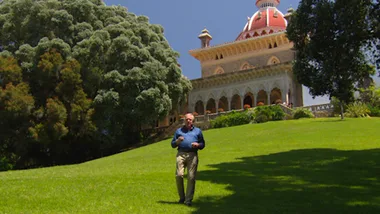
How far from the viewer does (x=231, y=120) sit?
3441 centimetres

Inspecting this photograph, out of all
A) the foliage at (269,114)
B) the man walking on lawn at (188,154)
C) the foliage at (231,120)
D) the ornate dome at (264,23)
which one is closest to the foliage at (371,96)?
the foliage at (269,114)

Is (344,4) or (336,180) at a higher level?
(344,4)

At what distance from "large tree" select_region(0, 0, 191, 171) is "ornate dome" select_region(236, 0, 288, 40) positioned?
2397 centimetres

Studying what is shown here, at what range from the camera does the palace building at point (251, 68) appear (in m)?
42.1

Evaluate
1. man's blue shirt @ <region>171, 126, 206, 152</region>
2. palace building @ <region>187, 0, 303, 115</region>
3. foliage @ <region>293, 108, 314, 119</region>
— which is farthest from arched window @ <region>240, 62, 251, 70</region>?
man's blue shirt @ <region>171, 126, 206, 152</region>

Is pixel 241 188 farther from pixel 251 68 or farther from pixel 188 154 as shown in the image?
pixel 251 68

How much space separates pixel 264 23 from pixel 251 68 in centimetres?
1401

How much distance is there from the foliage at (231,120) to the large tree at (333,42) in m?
18.7

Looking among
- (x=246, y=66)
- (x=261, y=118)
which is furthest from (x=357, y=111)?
(x=246, y=66)

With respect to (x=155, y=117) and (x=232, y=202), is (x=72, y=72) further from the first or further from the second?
(x=232, y=202)

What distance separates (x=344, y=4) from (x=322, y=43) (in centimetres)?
144

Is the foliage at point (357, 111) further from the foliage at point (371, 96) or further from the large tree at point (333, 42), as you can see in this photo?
the large tree at point (333, 42)

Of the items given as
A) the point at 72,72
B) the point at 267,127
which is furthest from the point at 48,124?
the point at 267,127

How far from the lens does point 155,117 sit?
31.5 meters
